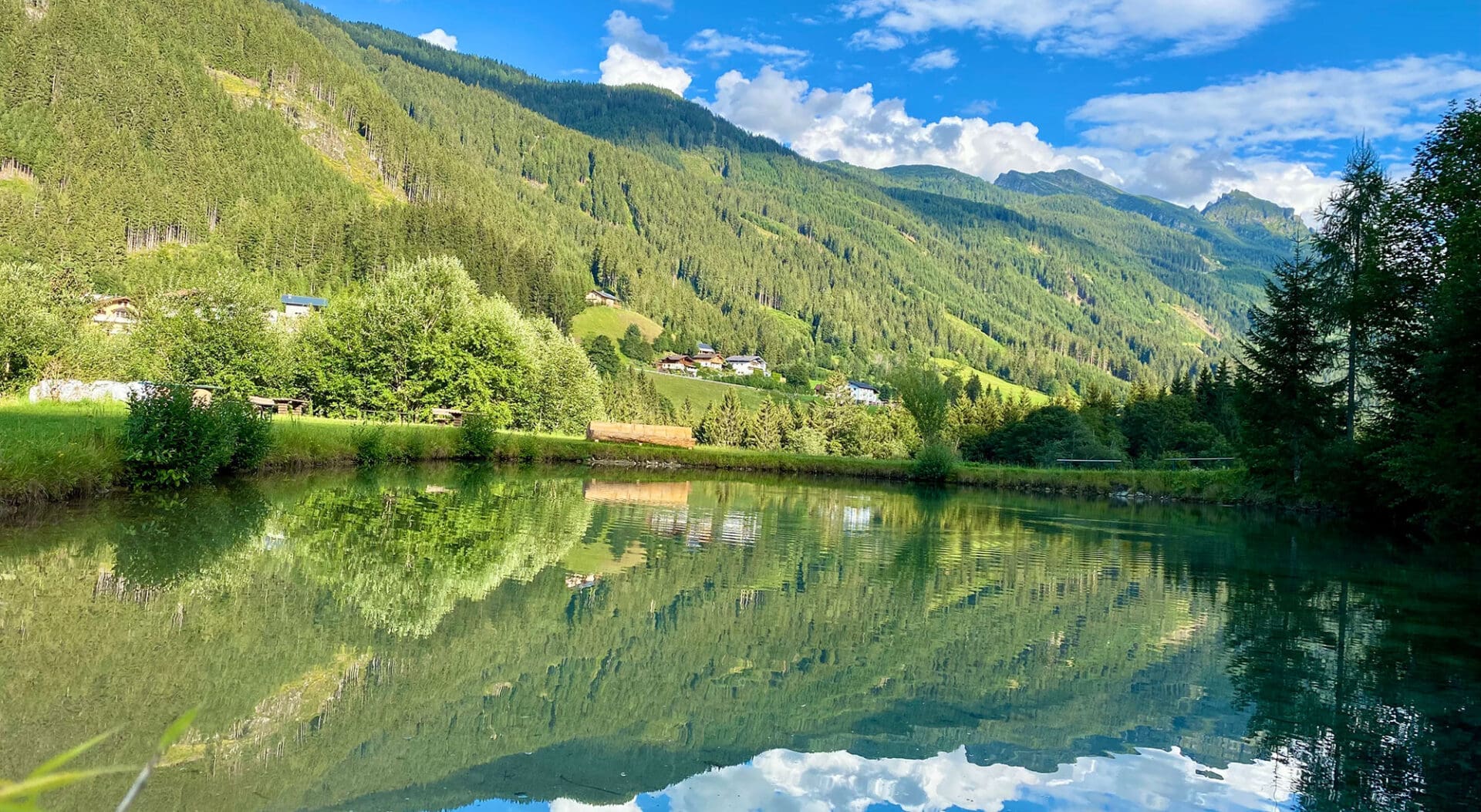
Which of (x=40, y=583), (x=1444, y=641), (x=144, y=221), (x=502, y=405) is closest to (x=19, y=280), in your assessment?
(x=502, y=405)

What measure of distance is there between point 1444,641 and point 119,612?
57.3 ft

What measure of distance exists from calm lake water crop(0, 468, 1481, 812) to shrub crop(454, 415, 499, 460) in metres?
27.7

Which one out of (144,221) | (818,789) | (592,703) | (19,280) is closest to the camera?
(818,789)

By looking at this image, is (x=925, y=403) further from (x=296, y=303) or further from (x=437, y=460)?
(x=296, y=303)

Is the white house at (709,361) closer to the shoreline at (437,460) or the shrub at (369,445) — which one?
the shoreline at (437,460)

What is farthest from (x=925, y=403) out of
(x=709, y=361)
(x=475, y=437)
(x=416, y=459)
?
(x=709, y=361)

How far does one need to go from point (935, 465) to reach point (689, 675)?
53025 mm

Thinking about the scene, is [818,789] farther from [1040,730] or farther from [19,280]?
[19,280]

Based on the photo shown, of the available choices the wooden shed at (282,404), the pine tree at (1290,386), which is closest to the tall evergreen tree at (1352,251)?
the pine tree at (1290,386)

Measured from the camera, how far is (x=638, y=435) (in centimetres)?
6519

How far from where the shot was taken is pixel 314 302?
424ft

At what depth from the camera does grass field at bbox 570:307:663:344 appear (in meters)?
171

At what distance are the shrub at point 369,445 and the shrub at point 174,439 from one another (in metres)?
11.4

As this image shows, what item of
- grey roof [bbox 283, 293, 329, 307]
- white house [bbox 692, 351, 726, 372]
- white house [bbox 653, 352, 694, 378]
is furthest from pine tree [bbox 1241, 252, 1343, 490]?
white house [bbox 692, 351, 726, 372]
